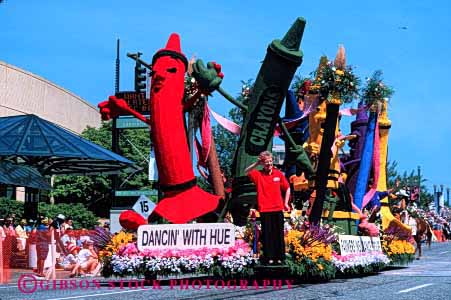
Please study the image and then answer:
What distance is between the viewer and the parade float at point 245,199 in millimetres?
14883

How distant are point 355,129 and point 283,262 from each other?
11.9 meters

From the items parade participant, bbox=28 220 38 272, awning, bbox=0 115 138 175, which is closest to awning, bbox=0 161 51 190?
awning, bbox=0 115 138 175

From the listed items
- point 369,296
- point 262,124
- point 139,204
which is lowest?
point 369,296

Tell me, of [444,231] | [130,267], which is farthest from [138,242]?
[444,231]

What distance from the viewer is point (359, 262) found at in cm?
1700

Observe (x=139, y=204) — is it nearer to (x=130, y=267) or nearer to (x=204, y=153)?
(x=204, y=153)

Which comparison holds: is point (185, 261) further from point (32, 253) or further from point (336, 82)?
point (32, 253)

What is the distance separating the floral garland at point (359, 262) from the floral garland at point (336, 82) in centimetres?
349

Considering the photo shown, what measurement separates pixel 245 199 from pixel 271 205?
11.7 ft

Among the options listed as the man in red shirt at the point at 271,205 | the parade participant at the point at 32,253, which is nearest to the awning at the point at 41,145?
the parade participant at the point at 32,253

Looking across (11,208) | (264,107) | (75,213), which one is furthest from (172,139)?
(75,213)

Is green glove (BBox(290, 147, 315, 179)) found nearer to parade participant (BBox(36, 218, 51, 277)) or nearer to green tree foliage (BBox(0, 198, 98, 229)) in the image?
parade participant (BBox(36, 218, 51, 277))

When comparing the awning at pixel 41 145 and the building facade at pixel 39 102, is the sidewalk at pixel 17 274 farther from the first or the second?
the building facade at pixel 39 102

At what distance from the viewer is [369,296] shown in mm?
11781
